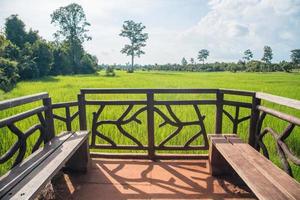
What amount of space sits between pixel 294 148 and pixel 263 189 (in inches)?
133

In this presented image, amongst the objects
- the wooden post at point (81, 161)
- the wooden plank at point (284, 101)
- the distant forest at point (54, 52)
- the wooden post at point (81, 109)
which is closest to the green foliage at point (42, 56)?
the distant forest at point (54, 52)

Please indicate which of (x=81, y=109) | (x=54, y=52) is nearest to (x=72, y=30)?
(x=54, y=52)

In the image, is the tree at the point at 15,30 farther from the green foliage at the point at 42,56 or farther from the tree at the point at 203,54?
the tree at the point at 203,54

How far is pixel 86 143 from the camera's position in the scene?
343 cm

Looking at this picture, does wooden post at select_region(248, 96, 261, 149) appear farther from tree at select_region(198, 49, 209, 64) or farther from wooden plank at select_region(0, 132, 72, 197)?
tree at select_region(198, 49, 209, 64)

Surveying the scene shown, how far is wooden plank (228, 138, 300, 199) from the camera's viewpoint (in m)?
1.84

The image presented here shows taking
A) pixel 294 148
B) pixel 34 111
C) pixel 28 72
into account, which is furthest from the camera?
pixel 28 72

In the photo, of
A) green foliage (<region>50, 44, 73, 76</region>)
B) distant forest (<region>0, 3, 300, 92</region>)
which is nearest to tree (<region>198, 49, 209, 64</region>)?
distant forest (<region>0, 3, 300, 92</region>)

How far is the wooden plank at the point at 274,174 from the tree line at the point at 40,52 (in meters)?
15.1

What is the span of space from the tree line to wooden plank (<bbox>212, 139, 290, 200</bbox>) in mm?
14895

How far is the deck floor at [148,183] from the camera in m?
2.90

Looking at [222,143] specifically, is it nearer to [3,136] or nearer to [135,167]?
[135,167]

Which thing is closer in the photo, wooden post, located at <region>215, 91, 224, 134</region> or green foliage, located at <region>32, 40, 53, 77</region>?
wooden post, located at <region>215, 91, 224, 134</region>

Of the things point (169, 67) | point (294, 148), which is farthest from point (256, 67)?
point (294, 148)
